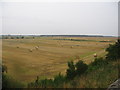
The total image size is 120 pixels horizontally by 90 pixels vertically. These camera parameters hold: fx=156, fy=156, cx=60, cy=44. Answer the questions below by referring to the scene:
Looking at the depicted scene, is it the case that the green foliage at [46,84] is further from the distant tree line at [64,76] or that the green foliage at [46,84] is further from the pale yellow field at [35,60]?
the pale yellow field at [35,60]

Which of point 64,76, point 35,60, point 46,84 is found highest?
point 46,84

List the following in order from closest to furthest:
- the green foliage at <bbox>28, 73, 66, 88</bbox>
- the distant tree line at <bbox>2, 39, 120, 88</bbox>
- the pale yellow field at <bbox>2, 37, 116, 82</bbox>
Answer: the distant tree line at <bbox>2, 39, 120, 88</bbox>
the green foliage at <bbox>28, 73, 66, 88</bbox>
the pale yellow field at <bbox>2, 37, 116, 82</bbox>

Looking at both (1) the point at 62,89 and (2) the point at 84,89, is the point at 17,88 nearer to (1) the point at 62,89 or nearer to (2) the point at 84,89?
(1) the point at 62,89

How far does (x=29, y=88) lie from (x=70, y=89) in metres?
1.00

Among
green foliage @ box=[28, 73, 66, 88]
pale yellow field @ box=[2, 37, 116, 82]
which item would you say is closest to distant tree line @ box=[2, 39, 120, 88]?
green foliage @ box=[28, 73, 66, 88]

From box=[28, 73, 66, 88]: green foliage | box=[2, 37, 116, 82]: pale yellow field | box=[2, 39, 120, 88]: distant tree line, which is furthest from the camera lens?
box=[2, 37, 116, 82]: pale yellow field

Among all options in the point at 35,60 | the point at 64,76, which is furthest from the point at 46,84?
the point at 35,60

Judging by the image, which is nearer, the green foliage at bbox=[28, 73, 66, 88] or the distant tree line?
the distant tree line

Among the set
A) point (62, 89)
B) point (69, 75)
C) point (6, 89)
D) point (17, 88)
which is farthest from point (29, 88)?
point (69, 75)

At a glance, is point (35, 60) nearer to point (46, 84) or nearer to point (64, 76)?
point (64, 76)

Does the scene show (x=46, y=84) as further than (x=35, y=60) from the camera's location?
No

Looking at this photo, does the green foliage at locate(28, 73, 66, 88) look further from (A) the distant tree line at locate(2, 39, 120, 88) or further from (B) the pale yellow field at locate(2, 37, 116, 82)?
(B) the pale yellow field at locate(2, 37, 116, 82)

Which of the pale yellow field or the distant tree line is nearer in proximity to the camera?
the distant tree line

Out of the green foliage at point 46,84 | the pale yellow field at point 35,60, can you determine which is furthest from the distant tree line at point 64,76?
the pale yellow field at point 35,60
